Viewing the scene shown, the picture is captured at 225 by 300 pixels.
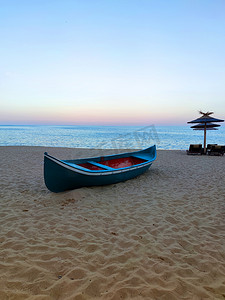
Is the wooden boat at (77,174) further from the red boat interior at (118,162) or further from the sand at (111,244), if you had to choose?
the sand at (111,244)

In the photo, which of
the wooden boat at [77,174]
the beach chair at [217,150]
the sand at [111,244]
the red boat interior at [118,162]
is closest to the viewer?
the sand at [111,244]

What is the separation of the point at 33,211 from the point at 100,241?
6.91 ft

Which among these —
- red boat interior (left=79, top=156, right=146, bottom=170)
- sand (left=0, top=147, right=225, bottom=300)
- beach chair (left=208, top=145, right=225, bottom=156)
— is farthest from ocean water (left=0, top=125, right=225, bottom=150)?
sand (left=0, top=147, right=225, bottom=300)

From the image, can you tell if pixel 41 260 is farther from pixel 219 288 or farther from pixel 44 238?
pixel 219 288

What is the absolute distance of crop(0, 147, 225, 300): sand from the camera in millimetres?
2279

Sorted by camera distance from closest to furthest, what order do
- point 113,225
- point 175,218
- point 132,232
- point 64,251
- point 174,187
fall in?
point 64,251
point 132,232
point 113,225
point 175,218
point 174,187

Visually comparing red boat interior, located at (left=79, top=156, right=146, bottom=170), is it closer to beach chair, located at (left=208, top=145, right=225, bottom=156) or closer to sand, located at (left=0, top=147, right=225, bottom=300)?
sand, located at (left=0, top=147, right=225, bottom=300)

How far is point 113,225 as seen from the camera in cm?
391

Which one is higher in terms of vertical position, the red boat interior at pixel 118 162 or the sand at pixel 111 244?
the red boat interior at pixel 118 162

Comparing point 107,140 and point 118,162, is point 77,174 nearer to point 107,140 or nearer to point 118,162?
point 118,162

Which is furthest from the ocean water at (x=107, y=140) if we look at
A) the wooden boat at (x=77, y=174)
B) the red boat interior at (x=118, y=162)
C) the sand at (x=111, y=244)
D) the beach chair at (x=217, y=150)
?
the sand at (x=111, y=244)

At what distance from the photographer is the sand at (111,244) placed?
7.48ft

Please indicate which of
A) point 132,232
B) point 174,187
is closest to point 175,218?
point 132,232

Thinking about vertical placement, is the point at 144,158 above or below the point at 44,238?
above
